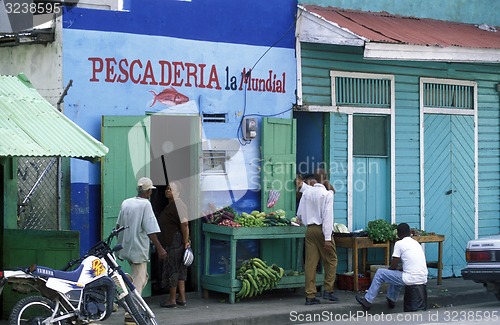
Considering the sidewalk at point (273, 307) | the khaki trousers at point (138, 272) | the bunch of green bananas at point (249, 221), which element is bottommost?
the sidewalk at point (273, 307)

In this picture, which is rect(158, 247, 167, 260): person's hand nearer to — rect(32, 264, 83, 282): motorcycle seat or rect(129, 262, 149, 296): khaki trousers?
rect(129, 262, 149, 296): khaki trousers

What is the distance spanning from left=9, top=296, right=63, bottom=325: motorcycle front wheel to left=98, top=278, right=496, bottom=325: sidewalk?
2151mm

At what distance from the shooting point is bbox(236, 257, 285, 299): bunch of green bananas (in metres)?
13.8

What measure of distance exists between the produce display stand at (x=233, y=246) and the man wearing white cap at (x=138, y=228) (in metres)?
1.64

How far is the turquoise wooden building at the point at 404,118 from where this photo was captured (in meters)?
15.3

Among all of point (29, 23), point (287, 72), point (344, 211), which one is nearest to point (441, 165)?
point (344, 211)

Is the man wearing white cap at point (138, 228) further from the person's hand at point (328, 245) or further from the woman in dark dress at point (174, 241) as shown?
the person's hand at point (328, 245)

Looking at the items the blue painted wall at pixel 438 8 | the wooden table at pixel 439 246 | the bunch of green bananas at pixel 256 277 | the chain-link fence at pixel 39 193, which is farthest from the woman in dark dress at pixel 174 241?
the blue painted wall at pixel 438 8

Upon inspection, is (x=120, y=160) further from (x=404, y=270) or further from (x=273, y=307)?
(x=404, y=270)

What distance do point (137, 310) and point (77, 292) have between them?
31.7 inches

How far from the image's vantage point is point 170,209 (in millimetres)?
13289

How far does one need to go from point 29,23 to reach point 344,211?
5844mm

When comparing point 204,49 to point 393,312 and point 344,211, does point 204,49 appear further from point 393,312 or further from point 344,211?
point 393,312

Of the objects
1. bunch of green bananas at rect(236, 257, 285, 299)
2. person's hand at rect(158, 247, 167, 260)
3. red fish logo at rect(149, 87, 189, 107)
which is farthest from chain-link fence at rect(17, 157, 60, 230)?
bunch of green bananas at rect(236, 257, 285, 299)
